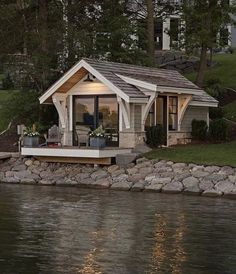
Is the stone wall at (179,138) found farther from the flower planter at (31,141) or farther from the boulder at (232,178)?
the boulder at (232,178)

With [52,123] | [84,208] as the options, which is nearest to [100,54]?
[52,123]

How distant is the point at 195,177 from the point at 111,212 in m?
5.60

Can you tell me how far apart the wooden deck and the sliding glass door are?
1.47 metres

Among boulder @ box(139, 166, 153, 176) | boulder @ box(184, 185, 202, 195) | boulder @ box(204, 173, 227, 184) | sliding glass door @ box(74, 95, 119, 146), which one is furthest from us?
sliding glass door @ box(74, 95, 119, 146)

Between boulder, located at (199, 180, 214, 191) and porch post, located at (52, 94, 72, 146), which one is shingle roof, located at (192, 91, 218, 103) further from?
boulder, located at (199, 180, 214, 191)

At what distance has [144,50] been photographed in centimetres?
3684

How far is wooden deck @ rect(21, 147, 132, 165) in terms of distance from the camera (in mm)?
23641

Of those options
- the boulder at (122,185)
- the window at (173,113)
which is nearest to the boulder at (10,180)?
the boulder at (122,185)

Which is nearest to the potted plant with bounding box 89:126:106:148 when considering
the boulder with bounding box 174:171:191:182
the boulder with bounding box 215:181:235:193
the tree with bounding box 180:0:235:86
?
the boulder with bounding box 174:171:191:182

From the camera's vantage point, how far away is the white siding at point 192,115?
28.8 metres

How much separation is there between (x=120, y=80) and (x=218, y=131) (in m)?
5.48

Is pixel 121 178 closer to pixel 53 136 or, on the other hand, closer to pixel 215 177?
pixel 215 177

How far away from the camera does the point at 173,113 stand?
2791 cm

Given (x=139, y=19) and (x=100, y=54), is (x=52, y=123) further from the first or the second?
(x=139, y=19)
